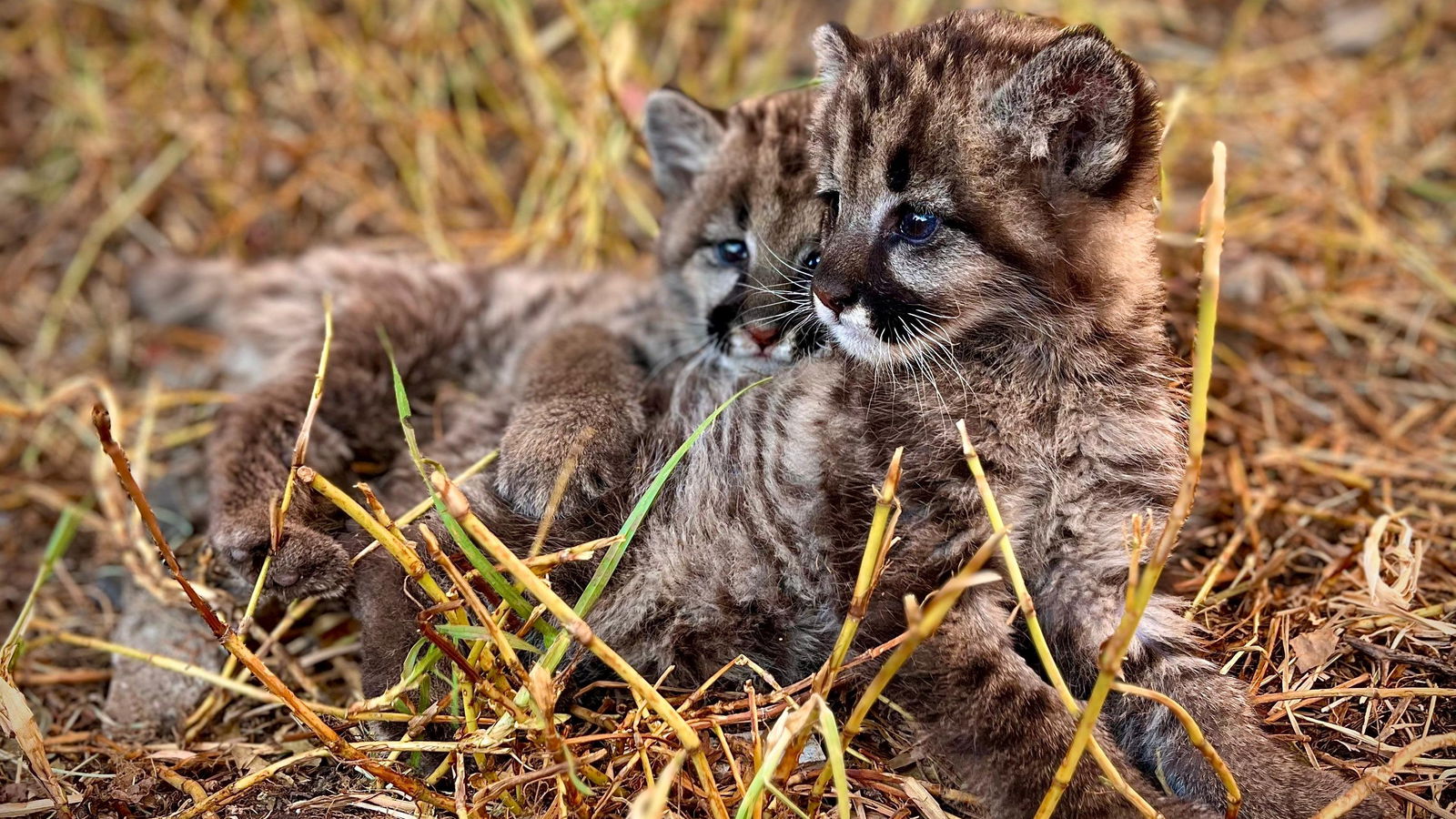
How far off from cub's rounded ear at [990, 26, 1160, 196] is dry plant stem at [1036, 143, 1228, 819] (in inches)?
16.3

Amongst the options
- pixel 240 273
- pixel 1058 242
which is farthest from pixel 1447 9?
pixel 240 273

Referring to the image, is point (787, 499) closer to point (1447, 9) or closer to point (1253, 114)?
point (1253, 114)

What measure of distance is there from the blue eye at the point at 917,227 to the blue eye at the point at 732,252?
925 mm

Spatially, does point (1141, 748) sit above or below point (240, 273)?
below

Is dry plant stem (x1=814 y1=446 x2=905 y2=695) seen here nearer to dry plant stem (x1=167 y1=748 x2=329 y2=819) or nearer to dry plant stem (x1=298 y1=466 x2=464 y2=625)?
dry plant stem (x1=298 y1=466 x2=464 y2=625)

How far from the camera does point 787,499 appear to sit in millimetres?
2859

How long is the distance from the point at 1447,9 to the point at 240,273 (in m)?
5.56

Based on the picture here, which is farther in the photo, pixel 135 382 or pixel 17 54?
pixel 17 54

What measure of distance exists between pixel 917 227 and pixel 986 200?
0.59 feet

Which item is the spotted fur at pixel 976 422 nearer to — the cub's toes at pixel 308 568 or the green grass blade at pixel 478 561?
the green grass blade at pixel 478 561

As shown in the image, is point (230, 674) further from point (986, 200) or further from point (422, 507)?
point (986, 200)

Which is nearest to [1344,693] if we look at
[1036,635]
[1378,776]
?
[1378,776]

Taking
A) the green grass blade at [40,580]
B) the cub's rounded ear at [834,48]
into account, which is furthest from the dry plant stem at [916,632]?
the green grass blade at [40,580]

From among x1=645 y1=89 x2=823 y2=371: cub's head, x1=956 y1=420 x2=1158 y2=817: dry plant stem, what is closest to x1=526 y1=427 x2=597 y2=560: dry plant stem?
x1=645 y1=89 x2=823 y2=371: cub's head
